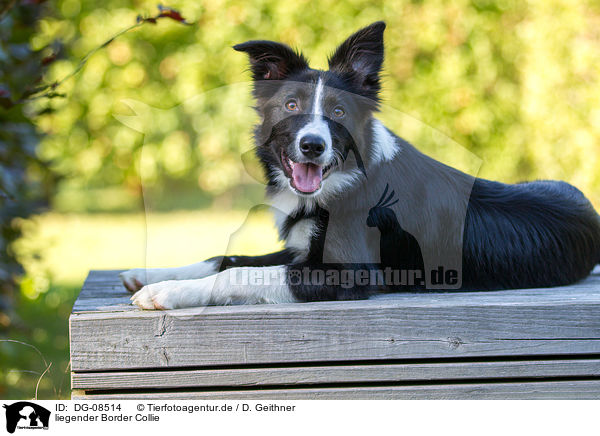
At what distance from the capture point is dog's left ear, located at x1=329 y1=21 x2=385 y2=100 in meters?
3.01

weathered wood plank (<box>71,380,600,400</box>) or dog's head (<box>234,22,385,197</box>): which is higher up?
dog's head (<box>234,22,385,197</box>)

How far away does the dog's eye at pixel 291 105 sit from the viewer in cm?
287

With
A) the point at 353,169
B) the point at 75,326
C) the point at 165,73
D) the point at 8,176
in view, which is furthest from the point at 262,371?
the point at 165,73

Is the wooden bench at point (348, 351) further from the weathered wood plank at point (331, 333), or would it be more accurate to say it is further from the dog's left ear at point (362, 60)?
the dog's left ear at point (362, 60)

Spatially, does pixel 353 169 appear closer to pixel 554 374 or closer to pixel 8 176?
pixel 554 374

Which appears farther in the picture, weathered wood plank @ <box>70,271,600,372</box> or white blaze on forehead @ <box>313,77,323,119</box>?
white blaze on forehead @ <box>313,77,323,119</box>

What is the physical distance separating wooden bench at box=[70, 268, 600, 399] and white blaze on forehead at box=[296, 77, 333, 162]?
28.1 inches

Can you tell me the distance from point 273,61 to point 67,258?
710cm

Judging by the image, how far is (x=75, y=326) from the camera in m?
2.43

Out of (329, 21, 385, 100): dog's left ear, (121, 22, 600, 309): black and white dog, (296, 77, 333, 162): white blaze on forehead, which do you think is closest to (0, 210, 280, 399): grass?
(121, 22, 600, 309): black and white dog

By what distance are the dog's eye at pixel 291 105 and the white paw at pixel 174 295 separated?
2.84 ft
